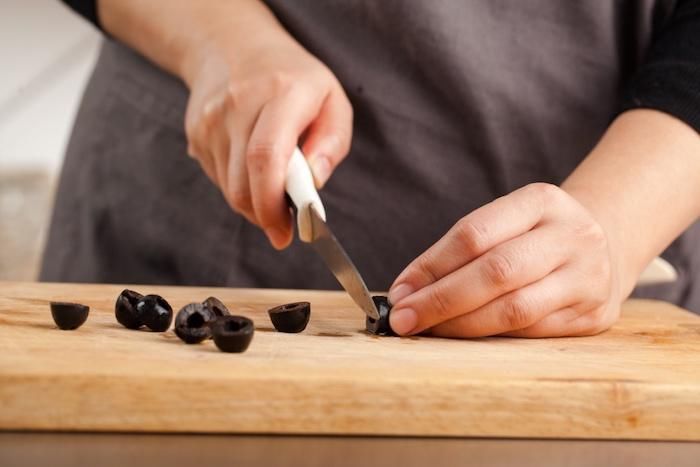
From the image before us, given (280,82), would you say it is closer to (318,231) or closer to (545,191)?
(318,231)

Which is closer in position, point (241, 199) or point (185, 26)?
point (241, 199)

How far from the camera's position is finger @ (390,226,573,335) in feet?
3.39

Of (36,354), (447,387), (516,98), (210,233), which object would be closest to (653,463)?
(447,387)

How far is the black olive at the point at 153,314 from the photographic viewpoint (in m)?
1.03

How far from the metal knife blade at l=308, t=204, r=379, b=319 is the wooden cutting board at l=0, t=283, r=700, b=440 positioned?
0.08 meters

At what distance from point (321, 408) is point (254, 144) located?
0.42 metres

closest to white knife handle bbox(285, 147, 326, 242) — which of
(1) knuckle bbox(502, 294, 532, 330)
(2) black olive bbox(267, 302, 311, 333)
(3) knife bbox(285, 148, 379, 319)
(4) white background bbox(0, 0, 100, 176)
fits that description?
(3) knife bbox(285, 148, 379, 319)

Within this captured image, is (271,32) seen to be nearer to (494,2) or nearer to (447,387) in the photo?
(494,2)

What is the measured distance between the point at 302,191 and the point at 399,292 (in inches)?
6.4

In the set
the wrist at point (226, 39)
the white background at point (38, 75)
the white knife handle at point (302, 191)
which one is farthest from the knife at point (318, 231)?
the white background at point (38, 75)

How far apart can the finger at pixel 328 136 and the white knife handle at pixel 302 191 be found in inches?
2.3

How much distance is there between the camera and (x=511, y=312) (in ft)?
3.45

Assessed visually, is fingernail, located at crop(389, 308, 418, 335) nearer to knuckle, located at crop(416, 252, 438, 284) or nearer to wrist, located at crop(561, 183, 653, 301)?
knuckle, located at crop(416, 252, 438, 284)

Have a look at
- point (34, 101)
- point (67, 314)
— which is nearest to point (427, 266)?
point (67, 314)
